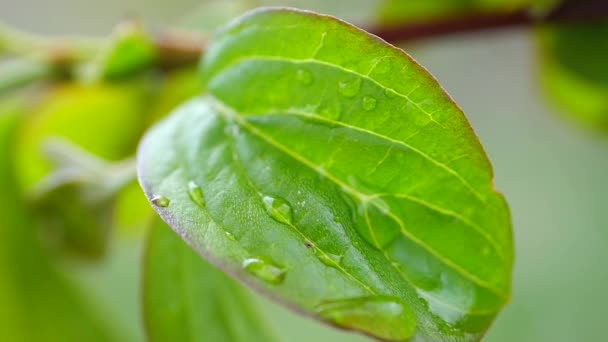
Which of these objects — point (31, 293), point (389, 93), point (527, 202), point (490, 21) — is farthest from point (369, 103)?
point (527, 202)

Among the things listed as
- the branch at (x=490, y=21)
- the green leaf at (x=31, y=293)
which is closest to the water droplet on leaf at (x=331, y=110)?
the branch at (x=490, y=21)

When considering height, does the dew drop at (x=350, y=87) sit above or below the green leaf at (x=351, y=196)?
above

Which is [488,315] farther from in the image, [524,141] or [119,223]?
[524,141]

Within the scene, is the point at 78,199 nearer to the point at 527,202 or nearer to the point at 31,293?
the point at 31,293

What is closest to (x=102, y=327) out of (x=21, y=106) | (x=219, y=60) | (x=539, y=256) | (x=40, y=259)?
(x=40, y=259)

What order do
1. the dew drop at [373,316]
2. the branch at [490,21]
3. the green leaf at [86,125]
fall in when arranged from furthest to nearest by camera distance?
1. the green leaf at [86,125]
2. the branch at [490,21]
3. the dew drop at [373,316]

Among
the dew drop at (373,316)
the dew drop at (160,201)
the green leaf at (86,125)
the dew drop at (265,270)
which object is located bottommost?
the green leaf at (86,125)

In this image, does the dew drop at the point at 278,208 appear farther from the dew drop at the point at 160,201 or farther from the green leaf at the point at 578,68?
the green leaf at the point at 578,68
